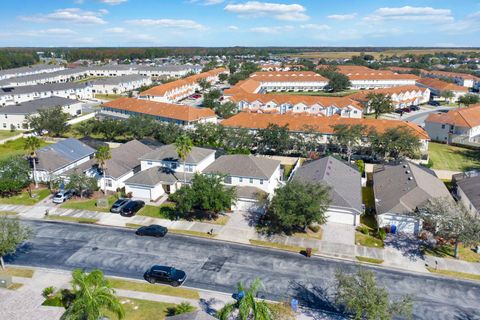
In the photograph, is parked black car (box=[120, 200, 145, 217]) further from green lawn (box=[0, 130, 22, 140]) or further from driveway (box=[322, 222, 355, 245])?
green lawn (box=[0, 130, 22, 140])

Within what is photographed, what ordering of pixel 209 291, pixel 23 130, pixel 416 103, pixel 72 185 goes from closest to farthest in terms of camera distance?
pixel 209 291 < pixel 72 185 < pixel 23 130 < pixel 416 103

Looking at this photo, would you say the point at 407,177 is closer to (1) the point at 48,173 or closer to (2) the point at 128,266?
(2) the point at 128,266

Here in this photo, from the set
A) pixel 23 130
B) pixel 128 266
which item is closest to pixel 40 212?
pixel 128 266

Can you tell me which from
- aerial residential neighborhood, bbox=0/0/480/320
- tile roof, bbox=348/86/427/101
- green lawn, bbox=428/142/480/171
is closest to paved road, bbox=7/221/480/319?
aerial residential neighborhood, bbox=0/0/480/320

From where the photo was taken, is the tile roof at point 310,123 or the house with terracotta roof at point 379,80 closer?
the tile roof at point 310,123

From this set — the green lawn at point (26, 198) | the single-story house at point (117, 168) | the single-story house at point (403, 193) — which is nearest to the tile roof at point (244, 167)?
the single-story house at point (117, 168)

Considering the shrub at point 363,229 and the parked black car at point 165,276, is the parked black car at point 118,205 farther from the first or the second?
the shrub at point 363,229
